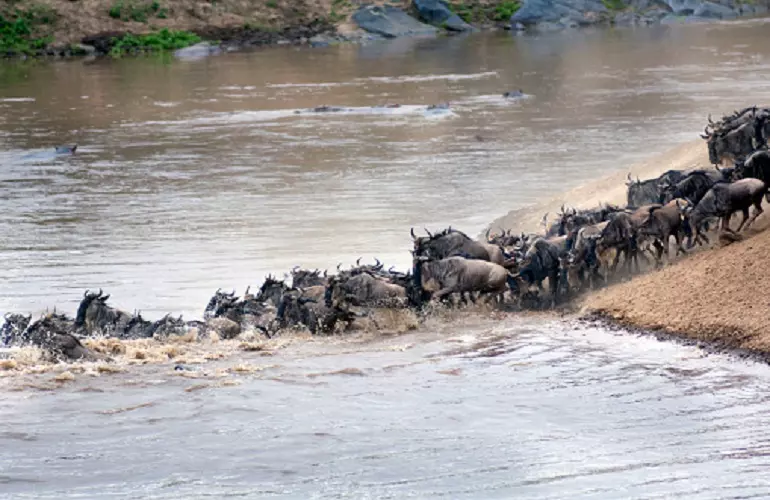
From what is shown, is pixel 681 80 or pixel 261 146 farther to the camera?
pixel 681 80

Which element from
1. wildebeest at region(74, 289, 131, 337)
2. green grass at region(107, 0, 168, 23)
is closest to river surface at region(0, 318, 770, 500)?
wildebeest at region(74, 289, 131, 337)

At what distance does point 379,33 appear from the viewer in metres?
63.5

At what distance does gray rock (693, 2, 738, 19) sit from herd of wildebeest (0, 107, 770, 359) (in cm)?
5436

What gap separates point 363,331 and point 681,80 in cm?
2694

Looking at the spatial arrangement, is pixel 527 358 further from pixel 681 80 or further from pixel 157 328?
pixel 681 80

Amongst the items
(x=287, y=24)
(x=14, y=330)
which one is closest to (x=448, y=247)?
(x=14, y=330)

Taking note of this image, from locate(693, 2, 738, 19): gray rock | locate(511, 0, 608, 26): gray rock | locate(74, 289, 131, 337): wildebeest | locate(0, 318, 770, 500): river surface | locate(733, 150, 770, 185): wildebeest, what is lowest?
locate(0, 318, 770, 500): river surface

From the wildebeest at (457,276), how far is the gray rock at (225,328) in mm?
1928

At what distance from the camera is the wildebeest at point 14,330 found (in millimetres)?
14180

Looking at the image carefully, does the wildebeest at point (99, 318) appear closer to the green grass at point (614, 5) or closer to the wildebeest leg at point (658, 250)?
the wildebeest leg at point (658, 250)

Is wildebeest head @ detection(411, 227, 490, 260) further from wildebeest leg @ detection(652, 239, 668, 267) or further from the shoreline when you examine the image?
the shoreline

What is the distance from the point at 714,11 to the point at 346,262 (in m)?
53.7

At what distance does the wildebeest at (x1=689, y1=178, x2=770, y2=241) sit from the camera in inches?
578

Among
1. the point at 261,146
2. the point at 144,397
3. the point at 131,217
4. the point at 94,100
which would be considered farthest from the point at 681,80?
the point at 144,397
